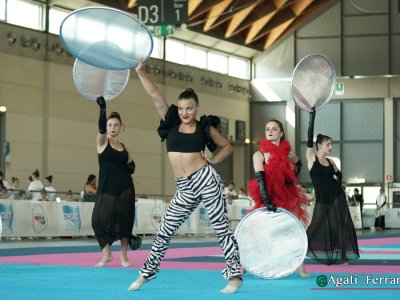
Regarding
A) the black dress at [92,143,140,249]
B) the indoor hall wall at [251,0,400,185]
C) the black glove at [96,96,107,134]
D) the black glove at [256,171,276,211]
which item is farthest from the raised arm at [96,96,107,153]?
the indoor hall wall at [251,0,400,185]

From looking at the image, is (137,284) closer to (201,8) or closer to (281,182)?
(281,182)

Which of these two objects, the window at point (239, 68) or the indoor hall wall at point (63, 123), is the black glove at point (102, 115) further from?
the window at point (239, 68)

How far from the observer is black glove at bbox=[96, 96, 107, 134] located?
943 cm

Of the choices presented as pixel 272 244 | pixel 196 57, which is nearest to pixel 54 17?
pixel 196 57

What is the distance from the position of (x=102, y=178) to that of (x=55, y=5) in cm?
2107

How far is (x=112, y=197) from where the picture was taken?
10562 mm

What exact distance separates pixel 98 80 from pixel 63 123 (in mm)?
22616

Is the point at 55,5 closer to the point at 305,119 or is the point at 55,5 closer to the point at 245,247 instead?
the point at 305,119

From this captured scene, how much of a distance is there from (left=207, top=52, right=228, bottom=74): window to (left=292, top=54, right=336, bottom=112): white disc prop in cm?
3031

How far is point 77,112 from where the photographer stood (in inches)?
1278

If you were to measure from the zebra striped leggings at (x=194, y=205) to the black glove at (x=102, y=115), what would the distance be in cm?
230

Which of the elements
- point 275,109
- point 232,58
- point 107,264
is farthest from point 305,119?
point 107,264

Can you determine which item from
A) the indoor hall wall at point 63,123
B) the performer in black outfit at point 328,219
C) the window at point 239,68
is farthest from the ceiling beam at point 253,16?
the performer in black outfit at point 328,219

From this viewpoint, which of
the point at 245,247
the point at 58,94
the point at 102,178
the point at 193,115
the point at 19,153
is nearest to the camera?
the point at 193,115
